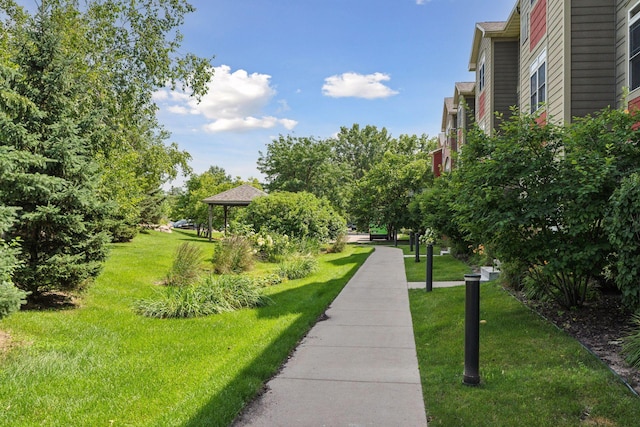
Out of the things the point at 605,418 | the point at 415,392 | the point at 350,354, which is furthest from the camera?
the point at 350,354

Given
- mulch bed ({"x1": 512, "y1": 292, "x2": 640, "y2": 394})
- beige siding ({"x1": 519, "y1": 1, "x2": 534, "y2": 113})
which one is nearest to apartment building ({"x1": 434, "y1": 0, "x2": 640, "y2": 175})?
beige siding ({"x1": 519, "y1": 1, "x2": 534, "y2": 113})

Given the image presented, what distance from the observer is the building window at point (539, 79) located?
1157 cm

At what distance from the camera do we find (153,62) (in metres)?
14.3

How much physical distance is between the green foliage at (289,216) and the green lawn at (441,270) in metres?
5.89

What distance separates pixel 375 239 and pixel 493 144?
3092cm

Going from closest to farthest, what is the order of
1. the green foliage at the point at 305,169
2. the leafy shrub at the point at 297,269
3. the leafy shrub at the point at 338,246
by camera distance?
the leafy shrub at the point at 297,269 < the leafy shrub at the point at 338,246 < the green foliage at the point at 305,169

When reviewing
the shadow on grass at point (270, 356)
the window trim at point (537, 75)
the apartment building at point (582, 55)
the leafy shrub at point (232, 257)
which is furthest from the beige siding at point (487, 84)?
the shadow on grass at point (270, 356)

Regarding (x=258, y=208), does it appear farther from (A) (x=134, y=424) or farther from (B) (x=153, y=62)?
(A) (x=134, y=424)

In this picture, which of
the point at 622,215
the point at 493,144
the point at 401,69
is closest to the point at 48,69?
the point at 493,144

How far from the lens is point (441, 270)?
13375 mm

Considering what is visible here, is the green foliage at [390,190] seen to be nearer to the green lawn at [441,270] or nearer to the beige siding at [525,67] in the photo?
the green lawn at [441,270]

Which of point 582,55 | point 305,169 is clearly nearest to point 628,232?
point 582,55

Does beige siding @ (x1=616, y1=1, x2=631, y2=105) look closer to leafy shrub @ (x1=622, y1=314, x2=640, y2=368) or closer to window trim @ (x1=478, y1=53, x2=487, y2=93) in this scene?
leafy shrub @ (x1=622, y1=314, x2=640, y2=368)

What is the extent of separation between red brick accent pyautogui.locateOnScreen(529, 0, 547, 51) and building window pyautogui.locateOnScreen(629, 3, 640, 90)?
2.63 m
